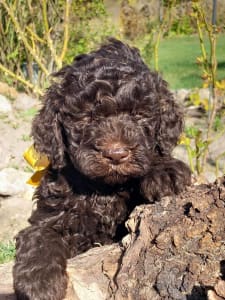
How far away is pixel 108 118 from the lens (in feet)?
10.3

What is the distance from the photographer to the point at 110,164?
2861 mm

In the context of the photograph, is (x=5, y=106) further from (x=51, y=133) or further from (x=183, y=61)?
(x=183, y=61)

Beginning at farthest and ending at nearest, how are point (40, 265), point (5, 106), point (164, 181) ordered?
point (5, 106) < point (164, 181) < point (40, 265)

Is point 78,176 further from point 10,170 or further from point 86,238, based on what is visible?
point 10,170

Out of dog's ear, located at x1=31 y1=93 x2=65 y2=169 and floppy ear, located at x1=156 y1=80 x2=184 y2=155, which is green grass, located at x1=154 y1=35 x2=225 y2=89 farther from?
dog's ear, located at x1=31 y1=93 x2=65 y2=169

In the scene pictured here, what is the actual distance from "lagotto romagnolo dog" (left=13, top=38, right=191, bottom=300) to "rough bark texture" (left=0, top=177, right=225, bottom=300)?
326mm

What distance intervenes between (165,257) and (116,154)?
73 cm

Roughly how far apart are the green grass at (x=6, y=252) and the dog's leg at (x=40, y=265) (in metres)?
1.43

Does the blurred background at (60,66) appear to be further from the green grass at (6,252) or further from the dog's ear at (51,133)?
the dog's ear at (51,133)

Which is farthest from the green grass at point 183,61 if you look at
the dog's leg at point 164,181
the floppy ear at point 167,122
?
the dog's leg at point 164,181

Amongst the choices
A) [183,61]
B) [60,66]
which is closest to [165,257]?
[60,66]

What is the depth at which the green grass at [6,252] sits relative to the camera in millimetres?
4480

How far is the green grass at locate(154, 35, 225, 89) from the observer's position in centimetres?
1209

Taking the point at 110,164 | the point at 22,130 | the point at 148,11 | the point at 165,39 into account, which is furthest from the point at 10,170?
the point at 165,39
